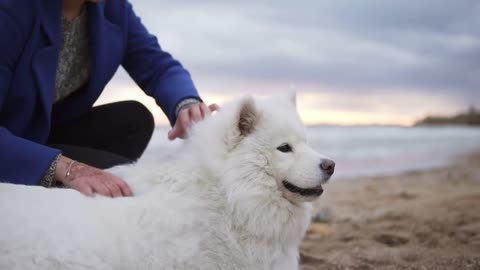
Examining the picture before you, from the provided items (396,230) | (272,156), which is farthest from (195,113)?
(396,230)

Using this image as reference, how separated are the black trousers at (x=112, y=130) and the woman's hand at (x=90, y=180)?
3.07 feet

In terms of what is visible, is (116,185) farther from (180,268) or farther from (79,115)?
(79,115)

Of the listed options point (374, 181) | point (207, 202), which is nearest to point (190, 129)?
point (207, 202)

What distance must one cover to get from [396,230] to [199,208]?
121 inches

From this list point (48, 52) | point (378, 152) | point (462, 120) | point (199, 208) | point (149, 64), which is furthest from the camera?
point (462, 120)

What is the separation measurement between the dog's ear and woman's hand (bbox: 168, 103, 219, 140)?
1.29ft

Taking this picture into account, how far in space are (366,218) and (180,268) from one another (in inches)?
151

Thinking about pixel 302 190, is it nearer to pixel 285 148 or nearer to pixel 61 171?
pixel 285 148

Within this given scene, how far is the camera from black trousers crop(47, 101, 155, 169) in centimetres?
386

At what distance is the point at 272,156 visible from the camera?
2.70 metres

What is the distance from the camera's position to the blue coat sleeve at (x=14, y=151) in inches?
108

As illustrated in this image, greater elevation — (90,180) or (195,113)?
(195,113)

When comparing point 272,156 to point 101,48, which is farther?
point 101,48

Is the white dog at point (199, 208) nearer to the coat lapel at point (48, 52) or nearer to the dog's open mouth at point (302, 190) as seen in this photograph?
the dog's open mouth at point (302, 190)
